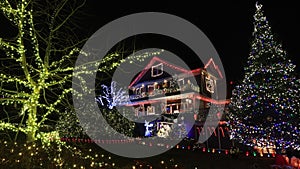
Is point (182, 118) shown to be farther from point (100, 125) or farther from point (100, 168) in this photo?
point (100, 168)

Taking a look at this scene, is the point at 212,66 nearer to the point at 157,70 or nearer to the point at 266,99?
the point at 157,70

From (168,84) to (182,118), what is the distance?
8.49 metres

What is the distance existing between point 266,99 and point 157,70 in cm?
1861

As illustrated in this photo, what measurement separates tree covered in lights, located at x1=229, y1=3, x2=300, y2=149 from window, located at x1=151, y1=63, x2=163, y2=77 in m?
15.9

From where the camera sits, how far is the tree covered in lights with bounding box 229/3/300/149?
1430 cm

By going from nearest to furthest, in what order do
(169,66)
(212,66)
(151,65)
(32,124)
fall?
1. (32,124)
2. (169,66)
3. (151,65)
4. (212,66)

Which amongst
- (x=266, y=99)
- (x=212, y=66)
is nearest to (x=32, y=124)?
(x=266, y=99)

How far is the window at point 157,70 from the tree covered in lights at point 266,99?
1594 cm

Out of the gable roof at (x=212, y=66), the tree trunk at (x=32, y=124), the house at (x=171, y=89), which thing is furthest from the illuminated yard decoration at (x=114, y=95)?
the tree trunk at (x=32, y=124)

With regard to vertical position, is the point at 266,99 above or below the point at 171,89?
below

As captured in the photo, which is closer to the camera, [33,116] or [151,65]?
[33,116]

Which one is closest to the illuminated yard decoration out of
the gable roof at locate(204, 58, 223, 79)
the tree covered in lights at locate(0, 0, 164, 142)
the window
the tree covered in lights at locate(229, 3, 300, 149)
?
the window

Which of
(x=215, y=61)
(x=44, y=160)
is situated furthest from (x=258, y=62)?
(x=215, y=61)

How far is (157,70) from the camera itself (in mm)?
32375
